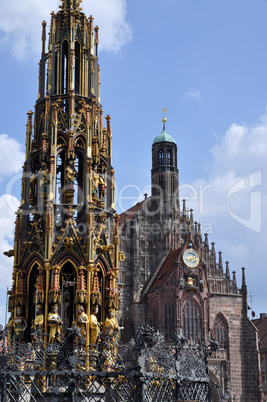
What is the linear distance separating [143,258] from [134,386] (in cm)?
4339

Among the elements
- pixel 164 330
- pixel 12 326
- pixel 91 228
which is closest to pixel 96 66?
pixel 91 228

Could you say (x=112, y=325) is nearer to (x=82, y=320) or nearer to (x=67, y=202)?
(x=82, y=320)

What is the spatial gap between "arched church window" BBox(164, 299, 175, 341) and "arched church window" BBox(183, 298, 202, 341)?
124 cm

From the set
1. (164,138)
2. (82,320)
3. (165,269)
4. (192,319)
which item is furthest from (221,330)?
(82,320)

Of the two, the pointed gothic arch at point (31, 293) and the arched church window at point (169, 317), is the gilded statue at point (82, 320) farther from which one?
the arched church window at point (169, 317)

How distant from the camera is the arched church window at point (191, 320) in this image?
56831 millimetres

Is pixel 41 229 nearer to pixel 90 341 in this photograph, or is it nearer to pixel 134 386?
pixel 90 341

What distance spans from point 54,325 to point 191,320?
36990 mm

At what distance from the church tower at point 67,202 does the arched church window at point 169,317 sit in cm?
3217

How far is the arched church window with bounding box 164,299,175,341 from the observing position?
184 feet

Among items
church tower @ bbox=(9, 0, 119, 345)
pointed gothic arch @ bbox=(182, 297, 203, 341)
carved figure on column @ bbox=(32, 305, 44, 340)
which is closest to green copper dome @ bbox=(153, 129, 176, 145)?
pointed gothic arch @ bbox=(182, 297, 203, 341)

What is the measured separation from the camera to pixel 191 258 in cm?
5891

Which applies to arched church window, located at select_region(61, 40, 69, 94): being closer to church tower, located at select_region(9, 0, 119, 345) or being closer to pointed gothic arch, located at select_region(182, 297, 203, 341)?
church tower, located at select_region(9, 0, 119, 345)

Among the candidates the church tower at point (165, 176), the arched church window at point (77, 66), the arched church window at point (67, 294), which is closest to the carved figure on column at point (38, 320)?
the arched church window at point (67, 294)
